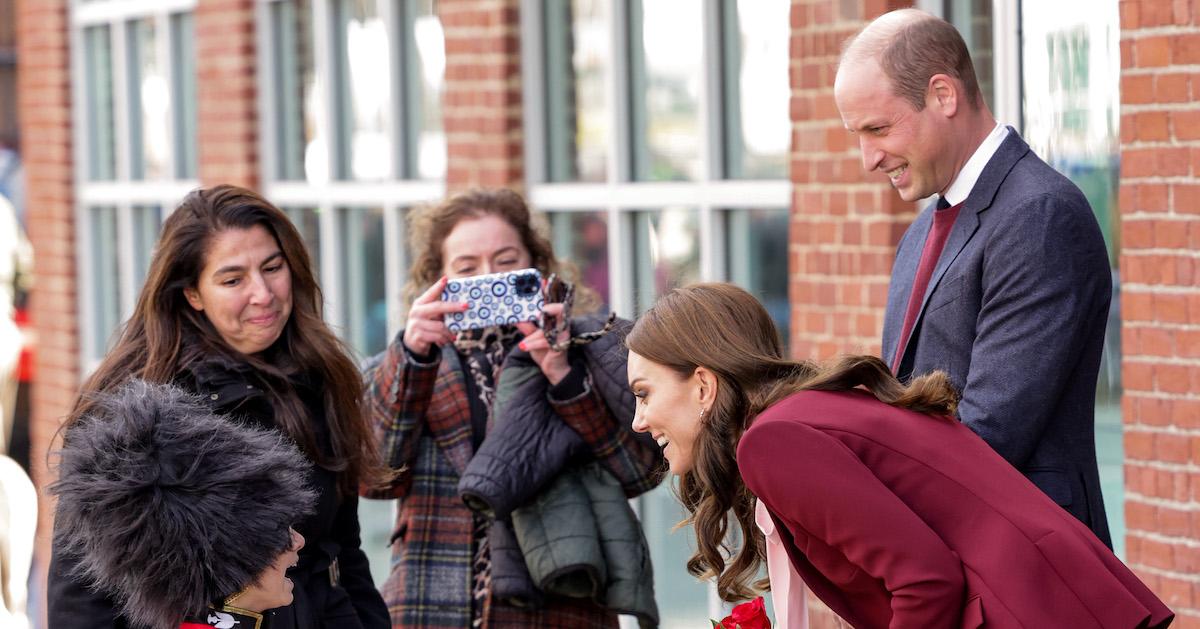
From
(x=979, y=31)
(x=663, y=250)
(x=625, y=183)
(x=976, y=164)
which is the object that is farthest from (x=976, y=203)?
(x=625, y=183)

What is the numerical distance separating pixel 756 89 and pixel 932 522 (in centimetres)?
338

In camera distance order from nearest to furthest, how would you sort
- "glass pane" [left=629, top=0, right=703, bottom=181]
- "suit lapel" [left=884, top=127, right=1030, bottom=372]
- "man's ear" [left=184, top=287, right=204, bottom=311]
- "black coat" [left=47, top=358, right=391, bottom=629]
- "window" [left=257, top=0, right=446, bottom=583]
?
1. "suit lapel" [left=884, top=127, right=1030, bottom=372]
2. "black coat" [left=47, top=358, right=391, bottom=629]
3. "man's ear" [left=184, top=287, right=204, bottom=311]
4. "glass pane" [left=629, top=0, right=703, bottom=181]
5. "window" [left=257, top=0, right=446, bottom=583]

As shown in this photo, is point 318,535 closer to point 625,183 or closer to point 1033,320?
point 1033,320

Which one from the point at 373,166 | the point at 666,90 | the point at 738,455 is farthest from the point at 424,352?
the point at 373,166

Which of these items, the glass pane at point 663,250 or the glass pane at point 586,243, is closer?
the glass pane at point 663,250

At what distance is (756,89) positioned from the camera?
18.7 feet

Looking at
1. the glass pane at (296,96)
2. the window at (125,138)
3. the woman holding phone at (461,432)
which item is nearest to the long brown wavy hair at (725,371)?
the woman holding phone at (461,432)

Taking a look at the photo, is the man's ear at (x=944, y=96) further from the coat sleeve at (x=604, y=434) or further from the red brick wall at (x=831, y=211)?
the red brick wall at (x=831, y=211)

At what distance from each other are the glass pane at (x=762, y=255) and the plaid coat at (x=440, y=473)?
1740mm

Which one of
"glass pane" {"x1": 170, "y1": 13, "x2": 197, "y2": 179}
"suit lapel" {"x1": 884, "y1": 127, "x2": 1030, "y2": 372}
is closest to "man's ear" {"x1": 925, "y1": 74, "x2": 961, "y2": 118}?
"suit lapel" {"x1": 884, "y1": 127, "x2": 1030, "y2": 372}

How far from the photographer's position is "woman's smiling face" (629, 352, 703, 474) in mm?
2879

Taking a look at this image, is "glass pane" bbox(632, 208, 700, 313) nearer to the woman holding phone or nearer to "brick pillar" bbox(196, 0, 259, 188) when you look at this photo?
the woman holding phone

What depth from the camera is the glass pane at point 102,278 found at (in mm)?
9758

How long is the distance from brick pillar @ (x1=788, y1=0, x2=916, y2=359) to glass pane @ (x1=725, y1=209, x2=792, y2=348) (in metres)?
0.33
